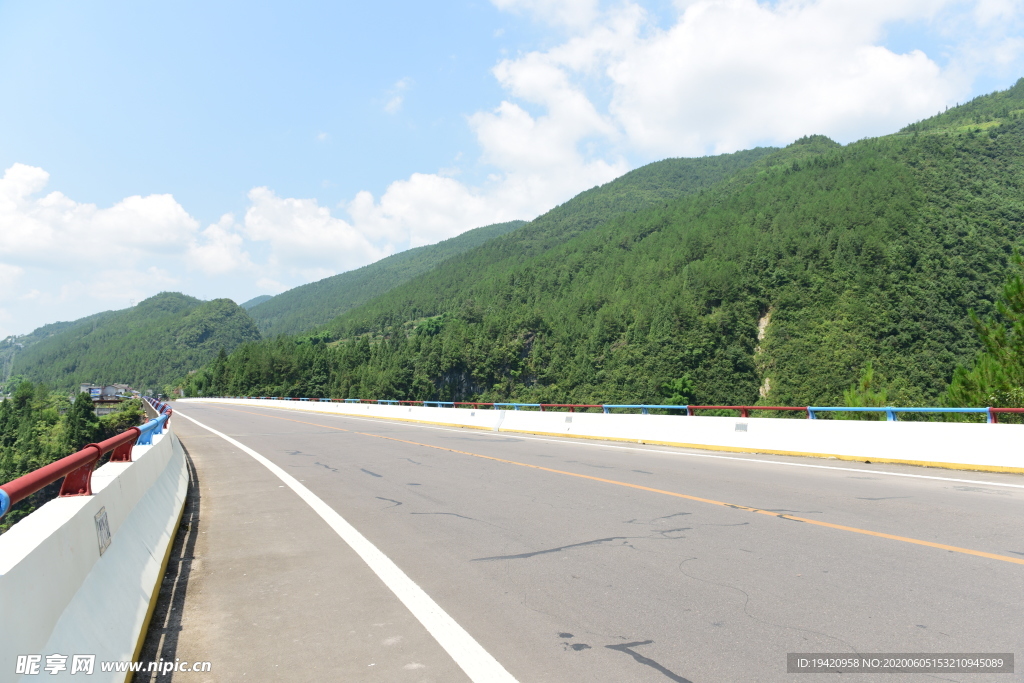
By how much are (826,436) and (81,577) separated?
46.6ft

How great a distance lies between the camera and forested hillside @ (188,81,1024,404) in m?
110

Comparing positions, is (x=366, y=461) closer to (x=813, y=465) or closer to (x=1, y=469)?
(x=813, y=465)

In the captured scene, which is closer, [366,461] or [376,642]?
[376,642]

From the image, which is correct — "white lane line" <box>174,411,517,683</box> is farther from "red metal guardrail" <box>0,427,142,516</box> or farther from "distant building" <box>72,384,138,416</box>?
"distant building" <box>72,384,138,416</box>

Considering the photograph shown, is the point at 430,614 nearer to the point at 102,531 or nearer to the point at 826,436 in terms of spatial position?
the point at 102,531

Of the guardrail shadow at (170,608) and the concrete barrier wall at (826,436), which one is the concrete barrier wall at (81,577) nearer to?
the guardrail shadow at (170,608)

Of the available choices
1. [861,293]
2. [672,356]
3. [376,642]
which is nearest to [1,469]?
[376,642]

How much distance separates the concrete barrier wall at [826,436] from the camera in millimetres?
11250

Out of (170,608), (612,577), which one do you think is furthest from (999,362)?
(170,608)

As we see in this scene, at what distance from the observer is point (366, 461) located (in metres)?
14.6

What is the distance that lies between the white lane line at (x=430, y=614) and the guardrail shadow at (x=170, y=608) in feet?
5.11

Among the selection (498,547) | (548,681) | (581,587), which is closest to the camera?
(548,681)

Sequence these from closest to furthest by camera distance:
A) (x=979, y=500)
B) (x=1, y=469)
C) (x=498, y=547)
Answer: (x=498, y=547) → (x=979, y=500) → (x=1, y=469)

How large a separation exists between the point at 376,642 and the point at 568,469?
8.51m
